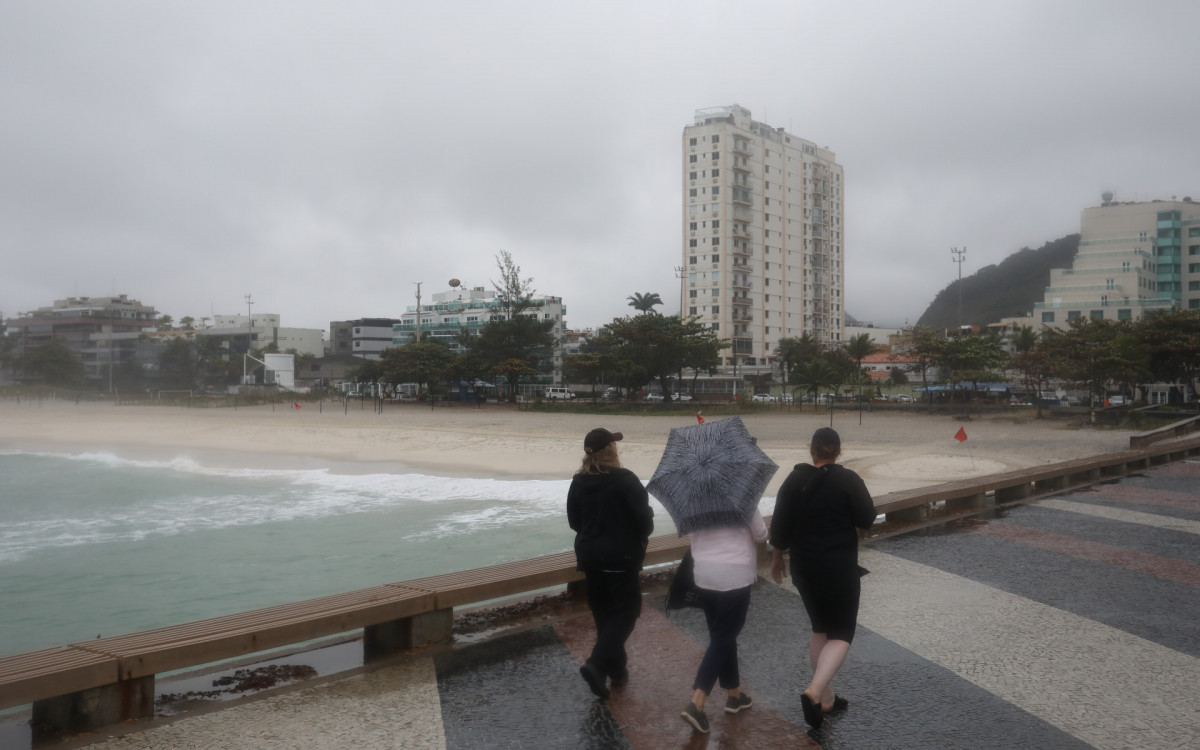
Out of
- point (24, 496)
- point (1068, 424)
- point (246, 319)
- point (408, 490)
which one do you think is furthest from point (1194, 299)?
point (246, 319)

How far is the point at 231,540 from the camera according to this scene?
13234mm

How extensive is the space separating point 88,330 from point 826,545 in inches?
5123

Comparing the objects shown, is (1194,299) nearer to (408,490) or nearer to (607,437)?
(408,490)

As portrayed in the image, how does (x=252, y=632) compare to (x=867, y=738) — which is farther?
(x=252, y=632)

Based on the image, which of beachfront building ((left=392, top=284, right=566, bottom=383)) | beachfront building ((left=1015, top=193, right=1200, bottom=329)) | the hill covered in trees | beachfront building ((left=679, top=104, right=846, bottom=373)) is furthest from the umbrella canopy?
the hill covered in trees

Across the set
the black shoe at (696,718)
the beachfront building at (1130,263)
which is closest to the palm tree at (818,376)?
the beachfront building at (1130,263)

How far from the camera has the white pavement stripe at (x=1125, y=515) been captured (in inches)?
351

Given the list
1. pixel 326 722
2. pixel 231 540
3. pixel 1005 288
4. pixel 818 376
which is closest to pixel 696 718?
pixel 326 722

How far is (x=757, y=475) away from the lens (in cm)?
378

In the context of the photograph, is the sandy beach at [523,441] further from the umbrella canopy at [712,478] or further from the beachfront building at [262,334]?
the beachfront building at [262,334]

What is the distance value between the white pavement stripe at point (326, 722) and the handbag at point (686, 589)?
4.24 feet

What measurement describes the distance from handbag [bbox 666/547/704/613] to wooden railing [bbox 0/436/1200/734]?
1.59m

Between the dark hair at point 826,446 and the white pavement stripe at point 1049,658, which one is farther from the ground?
the dark hair at point 826,446

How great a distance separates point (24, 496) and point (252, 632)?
21.0 m
